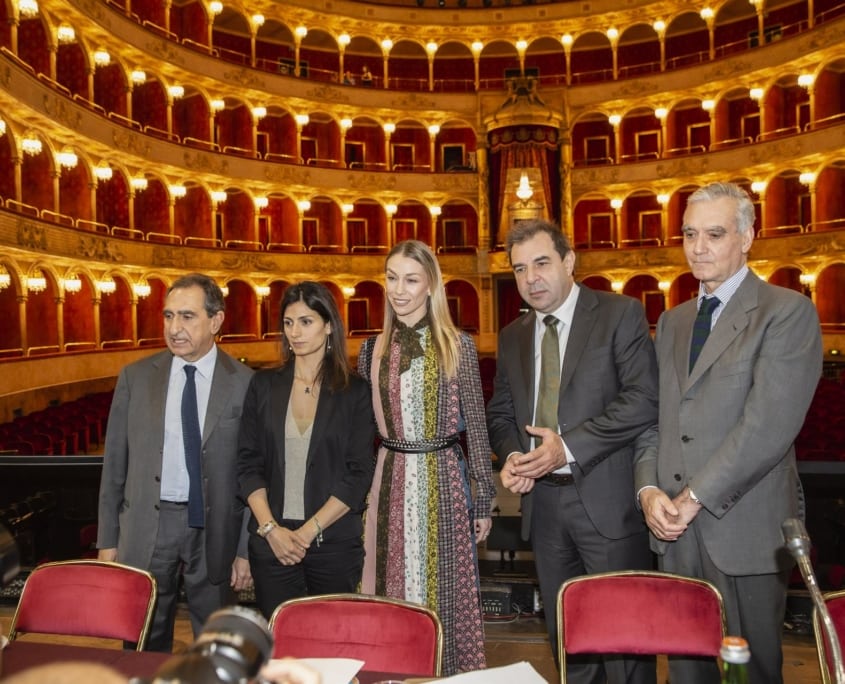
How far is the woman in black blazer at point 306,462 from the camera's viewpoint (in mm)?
3336

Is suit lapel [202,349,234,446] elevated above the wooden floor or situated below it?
above

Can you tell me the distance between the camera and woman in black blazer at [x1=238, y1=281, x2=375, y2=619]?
3.34 metres

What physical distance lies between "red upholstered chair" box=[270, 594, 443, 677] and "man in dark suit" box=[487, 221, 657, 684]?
0.85m

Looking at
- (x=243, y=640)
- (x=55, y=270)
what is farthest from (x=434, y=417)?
(x=55, y=270)

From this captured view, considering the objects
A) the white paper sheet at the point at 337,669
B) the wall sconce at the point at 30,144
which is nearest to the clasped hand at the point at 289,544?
the white paper sheet at the point at 337,669

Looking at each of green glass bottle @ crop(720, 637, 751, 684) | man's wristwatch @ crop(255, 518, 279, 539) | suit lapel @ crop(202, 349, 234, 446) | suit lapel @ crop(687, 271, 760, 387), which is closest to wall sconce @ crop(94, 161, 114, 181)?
suit lapel @ crop(202, 349, 234, 446)

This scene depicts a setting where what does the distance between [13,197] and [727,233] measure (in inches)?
758

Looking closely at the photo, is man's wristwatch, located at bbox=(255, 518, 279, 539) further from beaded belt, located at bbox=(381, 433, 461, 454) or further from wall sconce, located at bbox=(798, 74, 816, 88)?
wall sconce, located at bbox=(798, 74, 816, 88)

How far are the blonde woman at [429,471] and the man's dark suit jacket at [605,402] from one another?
27 cm

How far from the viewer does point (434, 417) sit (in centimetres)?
341

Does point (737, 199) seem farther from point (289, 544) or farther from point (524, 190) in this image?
point (524, 190)

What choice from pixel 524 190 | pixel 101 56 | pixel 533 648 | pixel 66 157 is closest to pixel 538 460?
pixel 533 648

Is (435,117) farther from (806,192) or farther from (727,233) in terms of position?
(727,233)

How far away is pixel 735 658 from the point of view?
1304 mm
